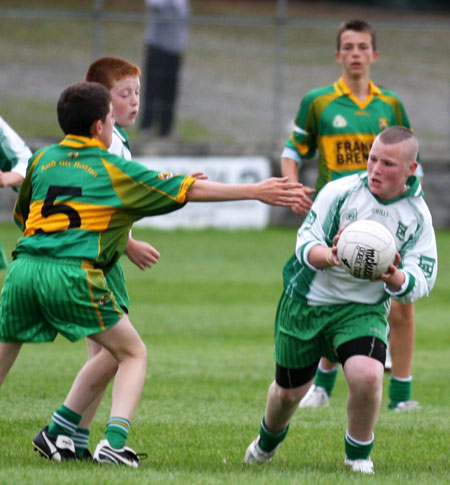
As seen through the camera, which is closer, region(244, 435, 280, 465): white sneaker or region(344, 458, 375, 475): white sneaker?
region(344, 458, 375, 475): white sneaker

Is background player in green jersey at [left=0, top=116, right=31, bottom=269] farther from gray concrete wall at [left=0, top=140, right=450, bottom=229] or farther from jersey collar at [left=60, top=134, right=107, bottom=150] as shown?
gray concrete wall at [left=0, top=140, right=450, bottom=229]

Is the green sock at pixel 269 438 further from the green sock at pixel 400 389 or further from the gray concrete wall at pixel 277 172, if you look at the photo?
the gray concrete wall at pixel 277 172

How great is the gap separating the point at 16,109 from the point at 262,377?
1129 centimetres

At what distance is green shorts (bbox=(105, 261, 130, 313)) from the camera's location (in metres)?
5.59

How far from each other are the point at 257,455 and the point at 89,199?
1.71 metres

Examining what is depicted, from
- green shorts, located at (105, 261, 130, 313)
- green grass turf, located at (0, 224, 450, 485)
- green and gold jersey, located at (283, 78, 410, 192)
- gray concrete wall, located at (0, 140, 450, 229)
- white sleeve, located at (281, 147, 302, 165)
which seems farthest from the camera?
gray concrete wall, located at (0, 140, 450, 229)

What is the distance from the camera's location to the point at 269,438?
5.77 meters

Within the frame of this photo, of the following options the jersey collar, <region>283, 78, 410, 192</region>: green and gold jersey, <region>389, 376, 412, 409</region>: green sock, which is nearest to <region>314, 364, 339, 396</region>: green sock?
<region>389, 376, 412, 409</region>: green sock

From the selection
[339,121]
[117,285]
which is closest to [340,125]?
[339,121]

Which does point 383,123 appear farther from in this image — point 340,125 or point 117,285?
point 117,285

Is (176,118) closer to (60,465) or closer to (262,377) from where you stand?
(262,377)

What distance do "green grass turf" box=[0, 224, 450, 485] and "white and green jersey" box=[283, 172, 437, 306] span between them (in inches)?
35.4

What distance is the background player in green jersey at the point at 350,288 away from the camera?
5441mm

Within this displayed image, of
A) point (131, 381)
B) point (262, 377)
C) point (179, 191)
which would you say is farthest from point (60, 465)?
point (262, 377)
